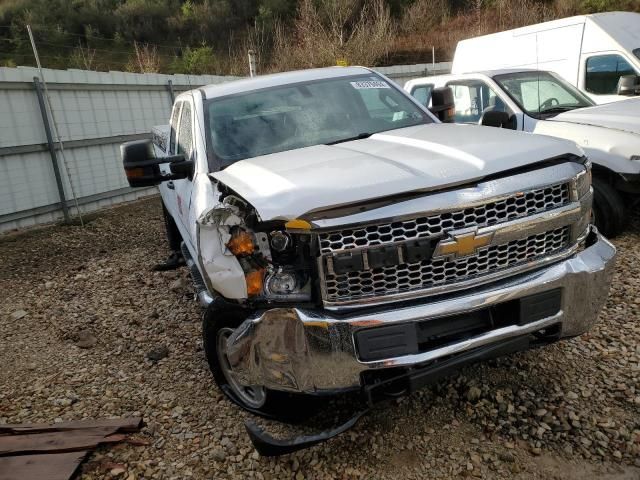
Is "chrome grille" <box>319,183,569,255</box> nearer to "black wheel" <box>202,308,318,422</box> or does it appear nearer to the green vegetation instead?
"black wheel" <box>202,308,318,422</box>

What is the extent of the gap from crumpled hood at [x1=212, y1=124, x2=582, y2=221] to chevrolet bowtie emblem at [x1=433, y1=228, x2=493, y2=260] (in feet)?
0.74

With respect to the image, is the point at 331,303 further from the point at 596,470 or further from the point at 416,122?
the point at 416,122

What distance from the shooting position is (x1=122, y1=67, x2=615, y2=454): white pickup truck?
7.32 feet

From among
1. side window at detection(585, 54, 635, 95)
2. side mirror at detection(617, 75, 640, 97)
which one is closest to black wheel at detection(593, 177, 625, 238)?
side mirror at detection(617, 75, 640, 97)

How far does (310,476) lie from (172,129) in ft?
12.2

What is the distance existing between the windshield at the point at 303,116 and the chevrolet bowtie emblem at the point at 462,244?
55.7 inches

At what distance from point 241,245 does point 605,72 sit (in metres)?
7.69

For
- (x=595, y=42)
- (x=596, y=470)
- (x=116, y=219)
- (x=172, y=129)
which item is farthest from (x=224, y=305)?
(x=595, y=42)

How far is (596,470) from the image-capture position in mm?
2328

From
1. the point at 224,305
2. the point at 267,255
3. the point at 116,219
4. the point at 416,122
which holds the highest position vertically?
the point at 416,122

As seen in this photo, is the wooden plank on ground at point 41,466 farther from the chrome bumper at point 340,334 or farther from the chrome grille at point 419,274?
the chrome grille at point 419,274

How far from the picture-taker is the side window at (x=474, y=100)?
6.50 m

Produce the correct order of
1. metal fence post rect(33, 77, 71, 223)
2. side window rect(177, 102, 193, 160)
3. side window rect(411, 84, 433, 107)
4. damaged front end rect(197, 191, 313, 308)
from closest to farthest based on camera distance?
1. damaged front end rect(197, 191, 313, 308)
2. side window rect(177, 102, 193, 160)
3. side window rect(411, 84, 433, 107)
4. metal fence post rect(33, 77, 71, 223)

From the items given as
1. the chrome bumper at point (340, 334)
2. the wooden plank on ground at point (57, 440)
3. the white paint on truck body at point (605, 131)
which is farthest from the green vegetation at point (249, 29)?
the chrome bumper at point (340, 334)
